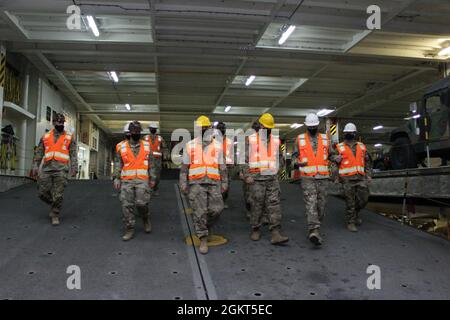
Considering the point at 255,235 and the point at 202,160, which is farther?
the point at 255,235

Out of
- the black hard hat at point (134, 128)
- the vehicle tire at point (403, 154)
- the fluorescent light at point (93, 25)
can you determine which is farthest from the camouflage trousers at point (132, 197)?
the vehicle tire at point (403, 154)

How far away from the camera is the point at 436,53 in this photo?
1134 cm

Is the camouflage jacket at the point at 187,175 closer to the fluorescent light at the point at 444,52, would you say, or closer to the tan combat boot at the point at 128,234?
the tan combat boot at the point at 128,234

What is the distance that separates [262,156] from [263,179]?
14.4 inches

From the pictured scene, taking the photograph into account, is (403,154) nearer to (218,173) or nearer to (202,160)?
(218,173)

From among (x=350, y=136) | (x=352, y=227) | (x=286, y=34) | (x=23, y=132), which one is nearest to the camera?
(x=352, y=227)

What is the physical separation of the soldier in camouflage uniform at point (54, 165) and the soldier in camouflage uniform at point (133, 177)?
40.7 inches

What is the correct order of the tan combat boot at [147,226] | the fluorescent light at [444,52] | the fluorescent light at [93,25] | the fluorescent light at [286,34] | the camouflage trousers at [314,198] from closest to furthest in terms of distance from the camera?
the camouflage trousers at [314,198], the tan combat boot at [147,226], the fluorescent light at [93,25], the fluorescent light at [286,34], the fluorescent light at [444,52]

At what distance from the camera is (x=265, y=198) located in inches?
216

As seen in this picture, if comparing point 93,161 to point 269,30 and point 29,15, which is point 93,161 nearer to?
point 29,15

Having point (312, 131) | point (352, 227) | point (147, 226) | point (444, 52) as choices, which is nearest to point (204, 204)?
point (147, 226)

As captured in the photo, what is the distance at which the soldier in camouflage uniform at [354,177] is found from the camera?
20.4 feet

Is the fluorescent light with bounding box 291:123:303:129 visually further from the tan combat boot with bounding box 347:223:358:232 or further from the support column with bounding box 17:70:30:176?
the tan combat boot with bounding box 347:223:358:232
